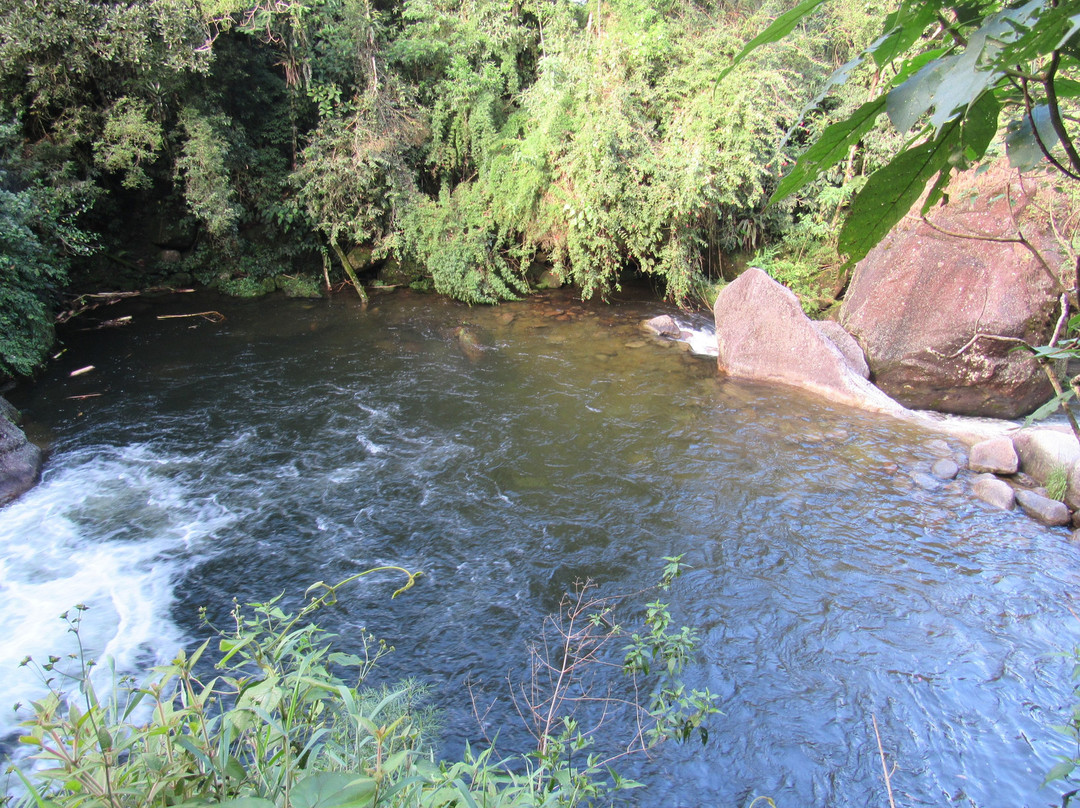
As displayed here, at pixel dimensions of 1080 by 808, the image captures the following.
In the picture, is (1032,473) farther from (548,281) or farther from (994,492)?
(548,281)

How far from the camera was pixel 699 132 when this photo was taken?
978cm

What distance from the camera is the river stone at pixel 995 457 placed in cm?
652

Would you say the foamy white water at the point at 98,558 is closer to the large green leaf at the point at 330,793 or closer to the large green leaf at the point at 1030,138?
the large green leaf at the point at 330,793

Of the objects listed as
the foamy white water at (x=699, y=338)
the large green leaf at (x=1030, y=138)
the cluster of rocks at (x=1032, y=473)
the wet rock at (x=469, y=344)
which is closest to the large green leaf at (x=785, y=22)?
the large green leaf at (x=1030, y=138)

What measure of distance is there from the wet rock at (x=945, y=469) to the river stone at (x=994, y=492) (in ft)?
0.70

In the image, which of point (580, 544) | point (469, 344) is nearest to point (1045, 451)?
point (580, 544)

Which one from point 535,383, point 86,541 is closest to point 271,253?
point 535,383

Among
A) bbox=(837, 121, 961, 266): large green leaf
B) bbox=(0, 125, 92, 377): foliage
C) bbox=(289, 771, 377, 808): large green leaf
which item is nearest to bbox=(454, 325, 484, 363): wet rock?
bbox=(0, 125, 92, 377): foliage

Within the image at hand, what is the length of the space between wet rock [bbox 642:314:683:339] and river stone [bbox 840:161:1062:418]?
287 centimetres

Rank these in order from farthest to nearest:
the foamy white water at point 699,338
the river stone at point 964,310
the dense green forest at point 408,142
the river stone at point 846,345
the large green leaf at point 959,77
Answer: the foamy white water at point 699,338 < the dense green forest at point 408,142 < the river stone at point 846,345 < the river stone at point 964,310 < the large green leaf at point 959,77

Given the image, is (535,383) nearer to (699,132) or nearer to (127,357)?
(699,132)

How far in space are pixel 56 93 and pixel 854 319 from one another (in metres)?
12.1

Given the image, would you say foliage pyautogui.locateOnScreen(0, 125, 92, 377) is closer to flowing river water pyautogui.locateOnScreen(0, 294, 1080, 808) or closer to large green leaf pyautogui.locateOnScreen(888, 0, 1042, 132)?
flowing river water pyautogui.locateOnScreen(0, 294, 1080, 808)

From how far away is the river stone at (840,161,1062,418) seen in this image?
25.2 ft
